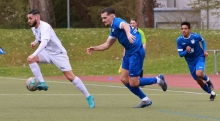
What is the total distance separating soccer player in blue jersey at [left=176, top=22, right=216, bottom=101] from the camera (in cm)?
1582

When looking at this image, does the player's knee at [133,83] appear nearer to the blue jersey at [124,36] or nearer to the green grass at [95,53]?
the blue jersey at [124,36]

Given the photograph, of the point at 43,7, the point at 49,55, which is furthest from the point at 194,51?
the point at 43,7

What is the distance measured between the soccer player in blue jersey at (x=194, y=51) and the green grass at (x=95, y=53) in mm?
13507

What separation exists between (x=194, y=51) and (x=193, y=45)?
0.16m

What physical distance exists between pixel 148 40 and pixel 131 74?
2427 centimetres

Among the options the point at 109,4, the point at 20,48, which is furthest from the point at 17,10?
the point at 20,48

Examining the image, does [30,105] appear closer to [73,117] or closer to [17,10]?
[73,117]

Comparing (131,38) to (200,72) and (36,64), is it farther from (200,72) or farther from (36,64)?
(200,72)

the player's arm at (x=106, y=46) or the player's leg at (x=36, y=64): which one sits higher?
the player's arm at (x=106, y=46)

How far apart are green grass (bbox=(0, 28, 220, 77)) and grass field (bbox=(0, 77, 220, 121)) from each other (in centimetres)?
1208

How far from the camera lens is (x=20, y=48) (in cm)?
3606

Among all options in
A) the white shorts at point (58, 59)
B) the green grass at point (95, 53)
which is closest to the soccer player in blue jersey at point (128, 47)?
the white shorts at point (58, 59)

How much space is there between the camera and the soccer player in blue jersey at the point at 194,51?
15820mm

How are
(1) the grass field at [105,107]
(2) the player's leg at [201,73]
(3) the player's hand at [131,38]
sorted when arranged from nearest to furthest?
(1) the grass field at [105,107] < (3) the player's hand at [131,38] < (2) the player's leg at [201,73]
